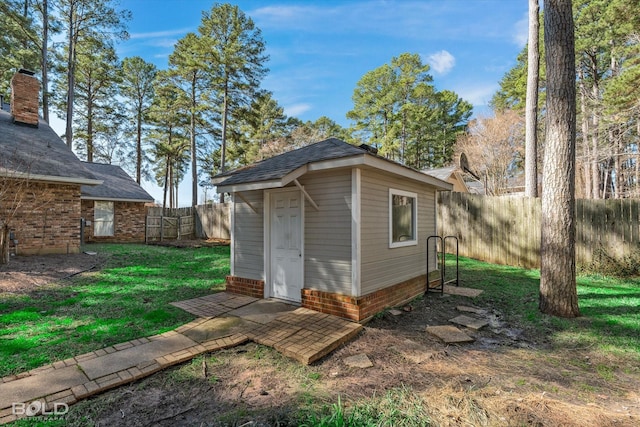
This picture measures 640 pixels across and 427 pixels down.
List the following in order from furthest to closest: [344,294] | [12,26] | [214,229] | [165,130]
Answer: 1. [165,130]
2. [214,229]
3. [12,26]
4. [344,294]

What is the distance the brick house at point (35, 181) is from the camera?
26.4 feet

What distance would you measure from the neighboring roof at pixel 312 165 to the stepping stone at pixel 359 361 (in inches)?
94.5

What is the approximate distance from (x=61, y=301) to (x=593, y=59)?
22.7 meters

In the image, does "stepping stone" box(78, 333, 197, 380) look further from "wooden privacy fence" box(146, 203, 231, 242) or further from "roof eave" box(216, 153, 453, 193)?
"wooden privacy fence" box(146, 203, 231, 242)

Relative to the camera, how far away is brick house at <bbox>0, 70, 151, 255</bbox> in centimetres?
804

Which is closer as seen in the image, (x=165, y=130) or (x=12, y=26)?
(x=12, y=26)

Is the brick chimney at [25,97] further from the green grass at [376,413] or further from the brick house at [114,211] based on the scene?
the green grass at [376,413]

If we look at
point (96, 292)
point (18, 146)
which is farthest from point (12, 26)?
point (96, 292)

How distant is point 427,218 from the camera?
654 centimetres

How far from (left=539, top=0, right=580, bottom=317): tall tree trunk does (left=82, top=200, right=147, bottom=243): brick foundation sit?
16057mm

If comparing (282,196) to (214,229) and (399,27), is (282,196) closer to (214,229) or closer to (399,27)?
(399,27)

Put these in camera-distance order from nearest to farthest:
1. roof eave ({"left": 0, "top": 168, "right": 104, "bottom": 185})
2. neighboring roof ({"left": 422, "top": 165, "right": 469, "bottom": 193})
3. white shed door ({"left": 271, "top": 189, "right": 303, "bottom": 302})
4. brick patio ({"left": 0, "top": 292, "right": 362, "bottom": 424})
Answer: brick patio ({"left": 0, "top": 292, "right": 362, "bottom": 424}), white shed door ({"left": 271, "top": 189, "right": 303, "bottom": 302}), roof eave ({"left": 0, "top": 168, "right": 104, "bottom": 185}), neighboring roof ({"left": 422, "top": 165, "right": 469, "bottom": 193})

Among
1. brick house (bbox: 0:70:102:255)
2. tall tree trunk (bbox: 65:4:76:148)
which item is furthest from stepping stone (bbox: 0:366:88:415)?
tall tree trunk (bbox: 65:4:76:148)

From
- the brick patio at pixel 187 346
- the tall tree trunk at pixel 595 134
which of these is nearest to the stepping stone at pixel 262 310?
the brick patio at pixel 187 346
